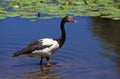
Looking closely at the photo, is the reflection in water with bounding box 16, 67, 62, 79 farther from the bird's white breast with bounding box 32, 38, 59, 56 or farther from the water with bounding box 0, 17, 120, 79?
the bird's white breast with bounding box 32, 38, 59, 56

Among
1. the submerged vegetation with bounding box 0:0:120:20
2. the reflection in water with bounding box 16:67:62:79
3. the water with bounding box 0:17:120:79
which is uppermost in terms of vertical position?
the submerged vegetation with bounding box 0:0:120:20

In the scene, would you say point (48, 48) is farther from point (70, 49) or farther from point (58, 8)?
point (58, 8)

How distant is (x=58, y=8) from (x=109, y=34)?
13.7 ft

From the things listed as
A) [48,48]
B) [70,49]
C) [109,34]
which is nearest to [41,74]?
[48,48]

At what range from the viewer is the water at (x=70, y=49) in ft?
34.9

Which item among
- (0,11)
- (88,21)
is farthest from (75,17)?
(0,11)

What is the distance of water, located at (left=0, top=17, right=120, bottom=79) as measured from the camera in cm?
1065

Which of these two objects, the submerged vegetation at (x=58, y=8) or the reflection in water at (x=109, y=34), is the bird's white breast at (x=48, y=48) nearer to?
the reflection in water at (x=109, y=34)

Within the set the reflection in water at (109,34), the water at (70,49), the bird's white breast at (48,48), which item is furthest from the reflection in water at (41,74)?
the reflection in water at (109,34)

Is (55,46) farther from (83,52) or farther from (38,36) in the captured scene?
(38,36)

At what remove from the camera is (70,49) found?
1262 centimetres

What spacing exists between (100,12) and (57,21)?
2104 mm

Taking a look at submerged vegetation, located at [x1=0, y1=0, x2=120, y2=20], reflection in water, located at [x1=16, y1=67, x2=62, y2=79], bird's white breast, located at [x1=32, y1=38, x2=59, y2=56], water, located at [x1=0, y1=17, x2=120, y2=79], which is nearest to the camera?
reflection in water, located at [x1=16, y1=67, x2=62, y2=79]

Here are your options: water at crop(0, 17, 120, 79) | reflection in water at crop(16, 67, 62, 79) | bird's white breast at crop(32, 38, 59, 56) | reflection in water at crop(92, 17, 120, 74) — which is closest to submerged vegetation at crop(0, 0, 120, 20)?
reflection in water at crop(92, 17, 120, 74)
